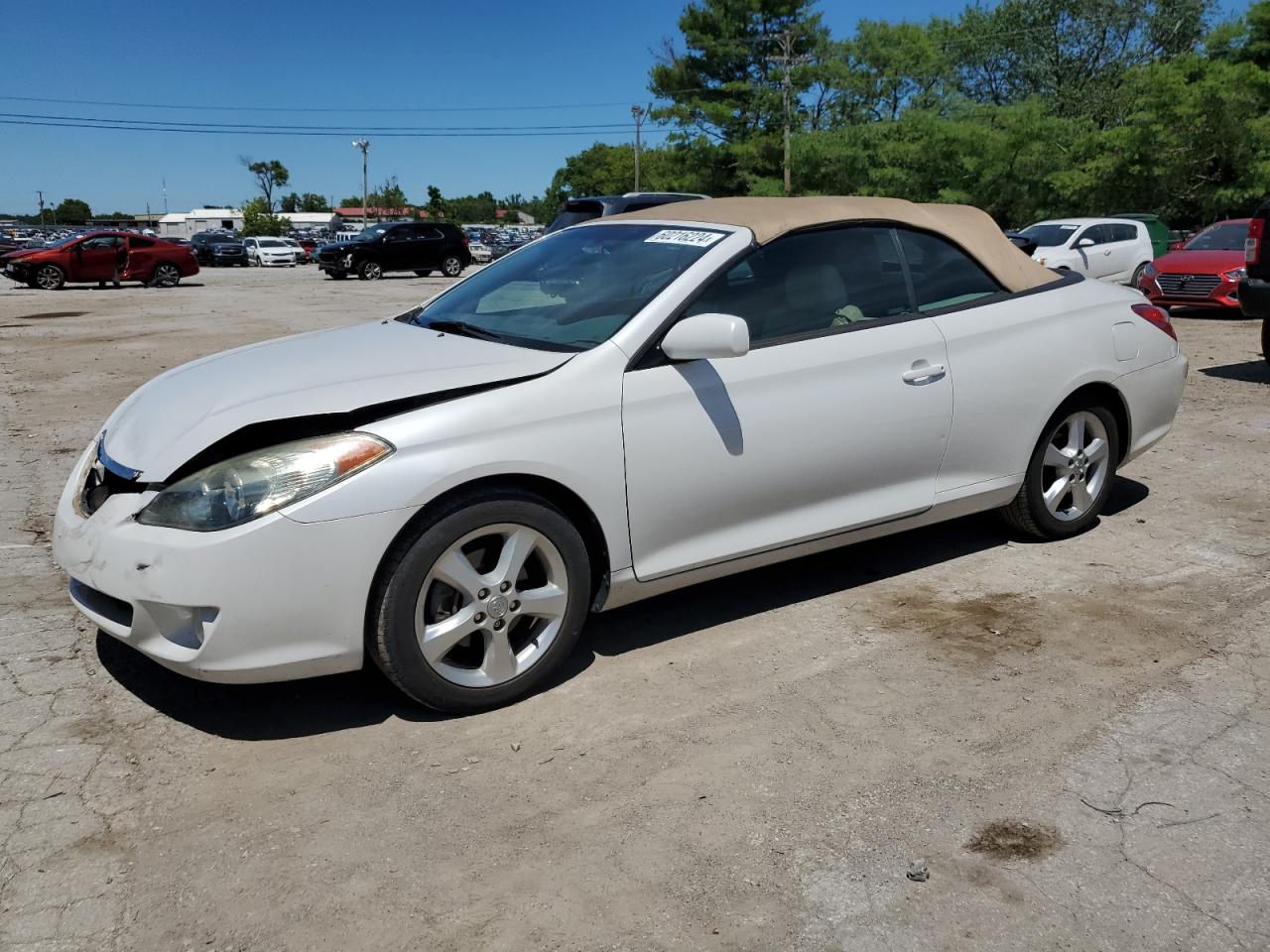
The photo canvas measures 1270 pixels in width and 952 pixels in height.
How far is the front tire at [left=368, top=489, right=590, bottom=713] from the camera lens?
10.7ft

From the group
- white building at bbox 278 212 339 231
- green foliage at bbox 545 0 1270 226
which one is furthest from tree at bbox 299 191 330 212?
green foliage at bbox 545 0 1270 226

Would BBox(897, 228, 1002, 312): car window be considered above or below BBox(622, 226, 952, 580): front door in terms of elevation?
above

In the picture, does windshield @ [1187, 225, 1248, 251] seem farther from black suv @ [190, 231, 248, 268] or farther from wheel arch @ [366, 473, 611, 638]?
black suv @ [190, 231, 248, 268]

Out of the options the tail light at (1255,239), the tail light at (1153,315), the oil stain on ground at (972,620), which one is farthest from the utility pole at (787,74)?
the oil stain on ground at (972,620)

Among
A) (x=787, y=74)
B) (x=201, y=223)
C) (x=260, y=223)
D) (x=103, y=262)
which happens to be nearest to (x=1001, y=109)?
(x=787, y=74)

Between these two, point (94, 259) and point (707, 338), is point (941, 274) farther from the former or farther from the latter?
point (94, 259)

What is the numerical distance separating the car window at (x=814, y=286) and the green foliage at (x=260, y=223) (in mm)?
104880

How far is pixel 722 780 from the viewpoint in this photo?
3.10 m

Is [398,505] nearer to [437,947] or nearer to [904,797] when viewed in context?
[437,947]

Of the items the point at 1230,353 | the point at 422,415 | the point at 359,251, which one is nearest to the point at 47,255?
the point at 359,251

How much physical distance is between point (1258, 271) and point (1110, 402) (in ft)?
15.9

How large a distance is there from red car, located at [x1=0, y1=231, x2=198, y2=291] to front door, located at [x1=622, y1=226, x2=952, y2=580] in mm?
27648

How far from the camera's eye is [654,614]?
4.39 m

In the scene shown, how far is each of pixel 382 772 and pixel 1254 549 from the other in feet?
13.5
